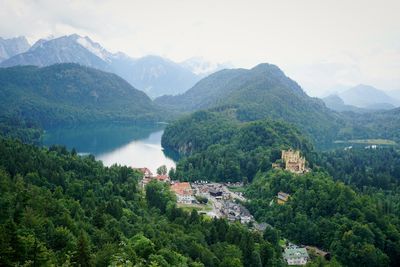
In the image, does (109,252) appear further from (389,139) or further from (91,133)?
(389,139)

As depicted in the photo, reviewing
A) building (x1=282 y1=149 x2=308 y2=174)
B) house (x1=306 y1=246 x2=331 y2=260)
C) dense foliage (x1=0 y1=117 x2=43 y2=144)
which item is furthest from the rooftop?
dense foliage (x1=0 y1=117 x2=43 y2=144)

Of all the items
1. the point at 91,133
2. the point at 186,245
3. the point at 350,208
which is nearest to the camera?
the point at 186,245

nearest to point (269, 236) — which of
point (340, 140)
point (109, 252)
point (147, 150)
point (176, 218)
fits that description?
point (176, 218)

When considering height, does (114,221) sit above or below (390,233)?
above

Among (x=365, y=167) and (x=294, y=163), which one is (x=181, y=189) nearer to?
(x=294, y=163)

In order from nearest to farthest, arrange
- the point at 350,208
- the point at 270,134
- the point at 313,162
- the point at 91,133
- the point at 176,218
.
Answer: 1. the point at 176,218
2. the point at 350,208
3. the point at 313,162
4. the point at 270,134
5. the point at 91,133

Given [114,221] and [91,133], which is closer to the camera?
[114,221]

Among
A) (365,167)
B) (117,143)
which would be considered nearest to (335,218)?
(365,167)

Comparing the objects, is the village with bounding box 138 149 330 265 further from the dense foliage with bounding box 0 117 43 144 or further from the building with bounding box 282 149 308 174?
the dense foliage with bounding box 0 117 43 144
